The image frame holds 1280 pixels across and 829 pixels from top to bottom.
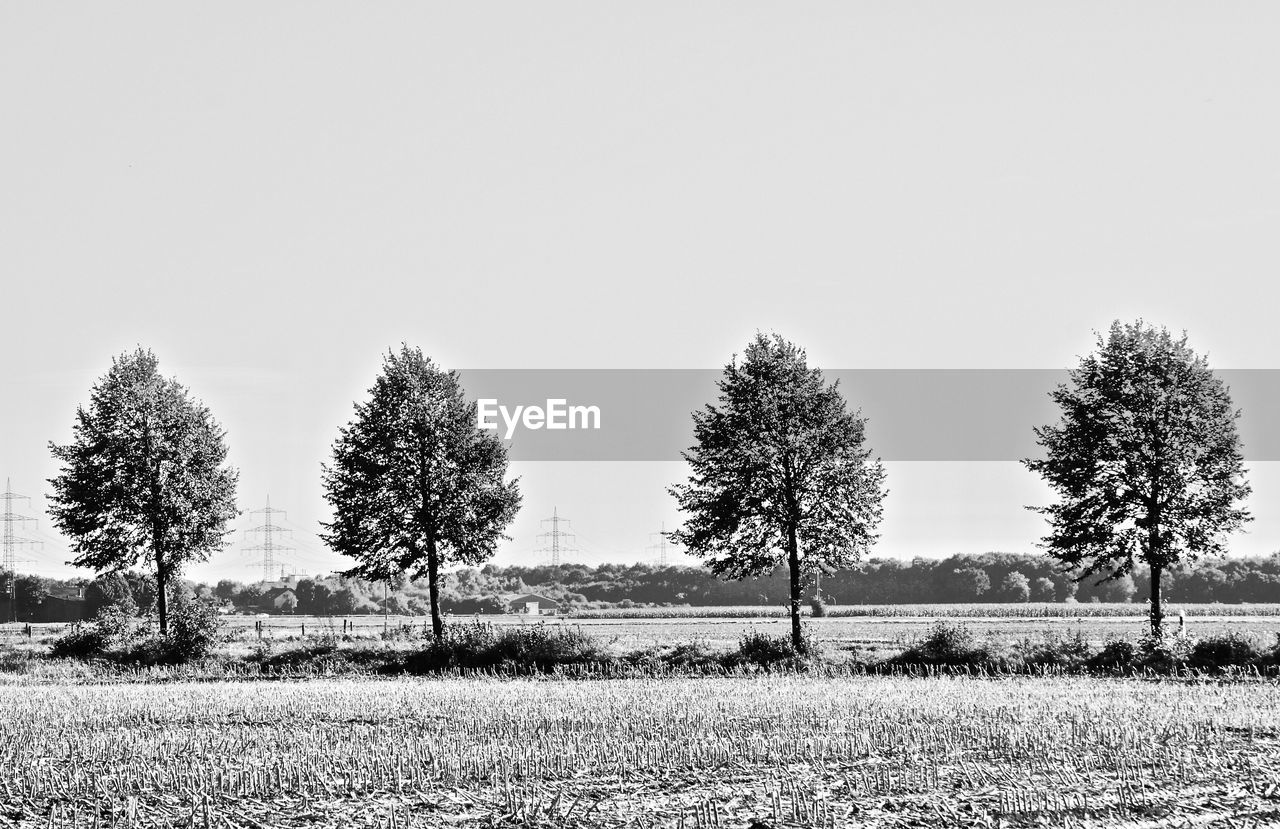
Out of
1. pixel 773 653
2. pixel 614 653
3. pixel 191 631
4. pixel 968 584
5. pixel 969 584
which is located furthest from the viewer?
pixel 968 584

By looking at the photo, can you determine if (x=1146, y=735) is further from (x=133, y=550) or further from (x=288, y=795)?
(x=133, y=550)

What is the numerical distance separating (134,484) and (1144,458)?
43.8 m

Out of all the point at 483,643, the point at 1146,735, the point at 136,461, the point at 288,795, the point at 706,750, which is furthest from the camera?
the point at 136,461

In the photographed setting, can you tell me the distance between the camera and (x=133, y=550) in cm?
5788

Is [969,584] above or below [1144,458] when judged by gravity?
below

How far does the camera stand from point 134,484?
5712 cm

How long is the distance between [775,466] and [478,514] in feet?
44.9

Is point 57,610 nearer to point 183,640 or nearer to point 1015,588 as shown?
point 183,640

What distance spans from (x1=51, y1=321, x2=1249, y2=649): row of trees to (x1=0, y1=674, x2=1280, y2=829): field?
16.0 meters

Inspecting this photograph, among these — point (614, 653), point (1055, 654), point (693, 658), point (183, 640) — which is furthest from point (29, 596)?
point (1055, 654)

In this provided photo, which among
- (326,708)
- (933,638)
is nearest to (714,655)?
(933,638)

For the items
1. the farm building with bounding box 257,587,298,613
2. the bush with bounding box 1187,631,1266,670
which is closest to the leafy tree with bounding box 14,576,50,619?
the farm building with bounding box 257,587,298,613

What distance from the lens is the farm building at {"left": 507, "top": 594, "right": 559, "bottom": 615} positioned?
169650mm

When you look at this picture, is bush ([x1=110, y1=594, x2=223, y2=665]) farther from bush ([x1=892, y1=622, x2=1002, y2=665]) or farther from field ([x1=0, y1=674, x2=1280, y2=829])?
bush ([x1=892, y1=622, x2=1002, y2=665])
